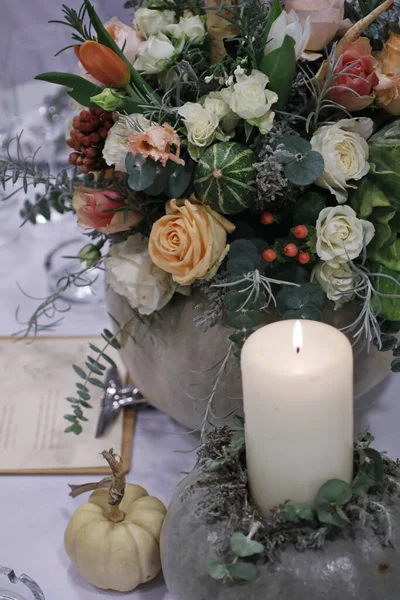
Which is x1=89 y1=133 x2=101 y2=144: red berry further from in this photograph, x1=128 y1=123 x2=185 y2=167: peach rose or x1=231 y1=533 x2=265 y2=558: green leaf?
x1=231 y1=533 x2=265 y2=558: green leaf

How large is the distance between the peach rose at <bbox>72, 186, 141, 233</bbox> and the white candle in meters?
0.21

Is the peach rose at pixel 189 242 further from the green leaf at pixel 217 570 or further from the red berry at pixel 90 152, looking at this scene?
the green leaf at pixel 217 570

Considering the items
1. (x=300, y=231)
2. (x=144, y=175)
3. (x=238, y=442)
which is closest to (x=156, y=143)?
(x=144, y=175)

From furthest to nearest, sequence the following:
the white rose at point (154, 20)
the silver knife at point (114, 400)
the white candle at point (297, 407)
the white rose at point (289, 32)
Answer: the silver knife at point (114, 400) < the white rose at point (154, 20) < the white rose at point (289, 32) < the white candle at point (297, 407)

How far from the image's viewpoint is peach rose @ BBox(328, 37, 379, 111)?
0.58 m

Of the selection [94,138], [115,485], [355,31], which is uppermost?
[355,31]

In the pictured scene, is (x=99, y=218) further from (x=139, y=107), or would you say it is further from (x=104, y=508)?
(x=104, y=508)

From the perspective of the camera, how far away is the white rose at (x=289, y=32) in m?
0.57

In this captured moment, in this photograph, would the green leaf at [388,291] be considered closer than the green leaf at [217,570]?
No

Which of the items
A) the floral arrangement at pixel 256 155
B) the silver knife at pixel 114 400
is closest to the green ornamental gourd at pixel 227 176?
the floral arrangement at pixel 256 155

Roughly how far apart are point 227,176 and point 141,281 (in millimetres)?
126

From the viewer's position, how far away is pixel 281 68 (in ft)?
1.90

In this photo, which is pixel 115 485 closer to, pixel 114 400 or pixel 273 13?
pixel 114 400

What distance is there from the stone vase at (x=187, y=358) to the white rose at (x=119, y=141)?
13 centimetres
